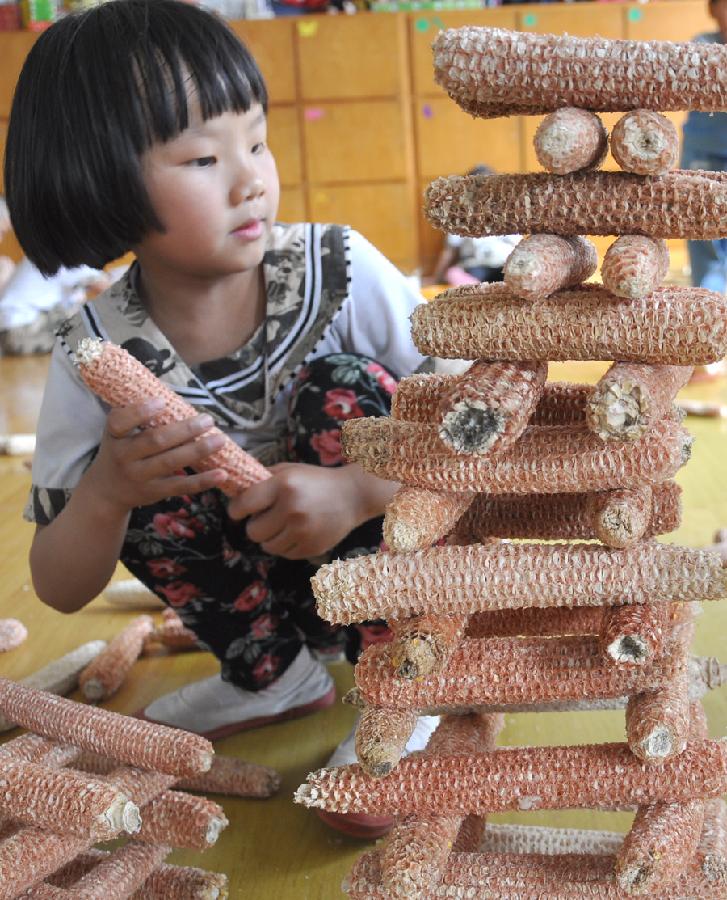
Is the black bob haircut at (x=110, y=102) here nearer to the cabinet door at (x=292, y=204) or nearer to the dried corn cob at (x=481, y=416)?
the dried corn cob at (x=481, y=416)

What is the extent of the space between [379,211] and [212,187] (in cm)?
489

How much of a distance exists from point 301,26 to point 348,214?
101cm

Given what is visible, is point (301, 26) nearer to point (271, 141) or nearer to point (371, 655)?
point (271, 141)

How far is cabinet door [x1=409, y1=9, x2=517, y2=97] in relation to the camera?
5742 mm

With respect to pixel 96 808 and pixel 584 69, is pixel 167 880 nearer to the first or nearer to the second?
pixel 96 808


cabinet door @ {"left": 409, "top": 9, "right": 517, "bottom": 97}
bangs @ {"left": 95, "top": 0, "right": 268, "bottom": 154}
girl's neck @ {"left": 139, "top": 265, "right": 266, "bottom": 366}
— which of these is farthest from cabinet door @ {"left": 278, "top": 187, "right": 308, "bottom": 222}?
bangs @ {"left": 95, "top": 0, "right": 268, "bottom": 154}

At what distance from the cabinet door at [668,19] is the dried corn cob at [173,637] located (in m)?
4.87

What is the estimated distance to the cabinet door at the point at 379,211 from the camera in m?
6.05

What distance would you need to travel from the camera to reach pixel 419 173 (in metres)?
6.10

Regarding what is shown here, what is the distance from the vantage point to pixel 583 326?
883 millimetres

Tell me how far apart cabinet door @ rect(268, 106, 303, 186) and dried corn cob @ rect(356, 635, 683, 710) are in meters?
5.25

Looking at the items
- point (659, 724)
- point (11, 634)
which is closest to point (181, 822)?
point (659, 724)

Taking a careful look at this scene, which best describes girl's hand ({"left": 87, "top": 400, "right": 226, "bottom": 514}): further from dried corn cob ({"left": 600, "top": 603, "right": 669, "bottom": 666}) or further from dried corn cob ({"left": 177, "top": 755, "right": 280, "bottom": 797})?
dried corn cob ({"left": 600, "top": 603, "right": 669, "bottom": 666})

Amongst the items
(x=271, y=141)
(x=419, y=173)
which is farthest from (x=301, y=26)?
(x=419, y=173)
